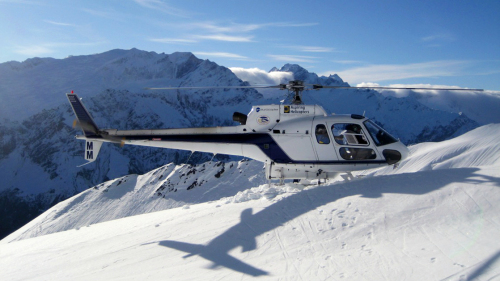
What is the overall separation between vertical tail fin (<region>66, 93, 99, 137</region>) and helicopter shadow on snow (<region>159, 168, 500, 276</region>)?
8.18m

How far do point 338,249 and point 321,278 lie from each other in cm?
100

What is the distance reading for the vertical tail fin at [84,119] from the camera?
13.6m

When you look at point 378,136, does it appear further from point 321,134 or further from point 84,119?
point 84,119

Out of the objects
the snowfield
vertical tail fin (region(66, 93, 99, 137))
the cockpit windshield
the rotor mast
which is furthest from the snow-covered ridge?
the snowfield

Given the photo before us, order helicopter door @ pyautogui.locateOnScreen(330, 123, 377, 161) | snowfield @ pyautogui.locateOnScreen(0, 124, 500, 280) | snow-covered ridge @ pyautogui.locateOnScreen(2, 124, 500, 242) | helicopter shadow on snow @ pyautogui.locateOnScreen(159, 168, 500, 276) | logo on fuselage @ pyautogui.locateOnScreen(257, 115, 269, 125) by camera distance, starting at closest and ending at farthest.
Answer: snowfield @ pyautogui.locateOnScreen(0, 124, 500, 280) → helicopter shadow on snow @ pyautogui.locateOnScreen(159, 168, 500, 276) → helicopter door @ pyautogui.locateOnScreen(330, 123, 377, 161) → logo on fuselage @ pyautogui.locateOnScreen(257, 115, 269, 125) → snow-covered ridge @ pyautogui.locateOnScreen(2, 124, 500, 242)

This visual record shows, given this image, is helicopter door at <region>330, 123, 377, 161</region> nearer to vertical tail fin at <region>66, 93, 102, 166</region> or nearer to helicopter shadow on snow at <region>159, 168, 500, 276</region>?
helicopter shadow on snow at <region>159, 168, 500, 276</region>

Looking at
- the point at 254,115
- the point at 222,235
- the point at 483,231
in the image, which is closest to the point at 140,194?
the point at 254,115

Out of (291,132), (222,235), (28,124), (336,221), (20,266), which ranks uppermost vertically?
(291,132)

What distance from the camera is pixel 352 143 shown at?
1136 cm

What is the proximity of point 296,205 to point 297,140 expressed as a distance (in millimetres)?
3761

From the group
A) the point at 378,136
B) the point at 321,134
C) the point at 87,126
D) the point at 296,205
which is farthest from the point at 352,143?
the point at 87,126

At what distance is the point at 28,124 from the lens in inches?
6939

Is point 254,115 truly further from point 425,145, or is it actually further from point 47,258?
point 425,145

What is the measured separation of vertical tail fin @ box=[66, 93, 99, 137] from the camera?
13.6 meters
